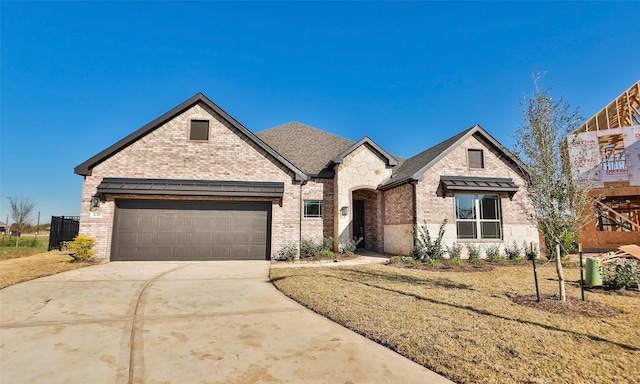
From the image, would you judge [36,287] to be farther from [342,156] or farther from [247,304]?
[342,156]

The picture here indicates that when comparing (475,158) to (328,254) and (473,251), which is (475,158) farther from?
(328,254)

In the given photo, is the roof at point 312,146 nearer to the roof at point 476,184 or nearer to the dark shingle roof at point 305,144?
the dark shingle roof at point 305,144

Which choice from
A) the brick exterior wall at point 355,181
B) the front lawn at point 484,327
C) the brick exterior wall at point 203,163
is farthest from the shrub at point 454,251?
the brick exterior wall at point 203,163

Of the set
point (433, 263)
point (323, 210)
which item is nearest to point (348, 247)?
point (323, 210)

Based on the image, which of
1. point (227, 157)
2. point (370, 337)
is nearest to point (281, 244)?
point (227, 157)

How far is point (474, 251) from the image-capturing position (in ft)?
45.6

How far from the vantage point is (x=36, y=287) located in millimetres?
7332

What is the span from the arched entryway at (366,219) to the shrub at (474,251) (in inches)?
198

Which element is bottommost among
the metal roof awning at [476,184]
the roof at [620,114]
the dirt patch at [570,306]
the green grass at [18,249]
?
the dirt patch at [570,306]

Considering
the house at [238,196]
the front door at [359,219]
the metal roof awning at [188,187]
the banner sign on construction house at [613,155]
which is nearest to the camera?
the metal roof awning at [188,187]

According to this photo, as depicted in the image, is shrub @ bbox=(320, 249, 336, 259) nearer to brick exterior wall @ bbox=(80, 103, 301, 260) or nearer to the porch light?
brick exterior wall @ bbox=(80, 103, 301, 260)

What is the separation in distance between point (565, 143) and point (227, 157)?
12056 mm

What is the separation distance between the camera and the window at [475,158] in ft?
50.5

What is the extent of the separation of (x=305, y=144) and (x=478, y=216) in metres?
11.0
